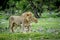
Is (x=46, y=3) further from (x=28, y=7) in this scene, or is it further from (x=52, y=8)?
(x=28, y=7)

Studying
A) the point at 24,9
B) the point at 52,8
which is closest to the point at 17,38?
the point at 24,9

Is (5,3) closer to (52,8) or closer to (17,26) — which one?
(52,8)

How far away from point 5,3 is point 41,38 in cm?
3175

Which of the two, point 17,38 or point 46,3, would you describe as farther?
point 46,3

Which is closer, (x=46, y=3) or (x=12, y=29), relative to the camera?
(x=12, y=29)

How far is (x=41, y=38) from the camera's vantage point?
13.5m

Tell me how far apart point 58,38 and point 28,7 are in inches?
965

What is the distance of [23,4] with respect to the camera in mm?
38906

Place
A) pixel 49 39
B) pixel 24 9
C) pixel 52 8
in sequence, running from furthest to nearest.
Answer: pixel 52 8 < pixel 24 9 < pixel 49 39

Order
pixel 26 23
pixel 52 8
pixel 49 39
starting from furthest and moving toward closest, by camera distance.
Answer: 1. pixel 52 8
2. pixel 26 23
3. pixel 49 39

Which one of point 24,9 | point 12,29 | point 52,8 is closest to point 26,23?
point 12,29

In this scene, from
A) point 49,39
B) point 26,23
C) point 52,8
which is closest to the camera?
point 49,39

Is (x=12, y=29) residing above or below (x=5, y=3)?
above

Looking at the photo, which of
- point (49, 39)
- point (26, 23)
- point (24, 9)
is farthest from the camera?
point (24, 9)
